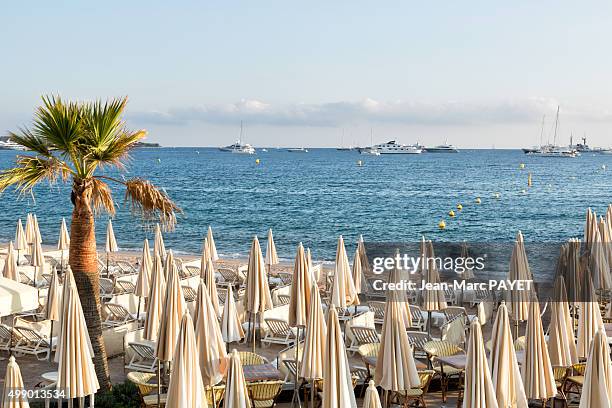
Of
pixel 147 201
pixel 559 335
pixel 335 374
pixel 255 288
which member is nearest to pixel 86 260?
Result: pixel 147 201

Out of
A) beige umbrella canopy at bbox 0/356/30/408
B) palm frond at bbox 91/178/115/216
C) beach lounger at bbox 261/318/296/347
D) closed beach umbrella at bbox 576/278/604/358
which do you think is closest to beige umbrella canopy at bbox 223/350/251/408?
beige umbrella canopy at bbox 0/356/30/408

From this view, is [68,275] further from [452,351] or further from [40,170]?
[452,351]

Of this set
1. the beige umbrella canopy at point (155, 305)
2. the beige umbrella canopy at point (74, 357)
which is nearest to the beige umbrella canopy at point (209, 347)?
the beige umbrella canopy at point (74, 357)

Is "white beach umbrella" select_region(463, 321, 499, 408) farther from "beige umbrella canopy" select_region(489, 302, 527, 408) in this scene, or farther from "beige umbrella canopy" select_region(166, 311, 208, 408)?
"beige umbrella canopy" select_region(166, 311, 208, 408)

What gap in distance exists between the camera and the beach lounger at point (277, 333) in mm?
14133

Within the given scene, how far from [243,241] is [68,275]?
115ft

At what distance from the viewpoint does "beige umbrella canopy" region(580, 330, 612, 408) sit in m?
6.66

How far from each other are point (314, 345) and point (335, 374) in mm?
1586

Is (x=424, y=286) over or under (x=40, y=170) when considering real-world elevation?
under

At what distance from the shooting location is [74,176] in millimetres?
9844

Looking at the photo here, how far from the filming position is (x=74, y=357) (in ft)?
24.8

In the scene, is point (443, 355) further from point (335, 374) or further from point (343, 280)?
point (335, 374)

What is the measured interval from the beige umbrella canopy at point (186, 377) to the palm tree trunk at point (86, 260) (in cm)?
359

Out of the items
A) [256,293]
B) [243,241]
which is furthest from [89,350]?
[243,241]
